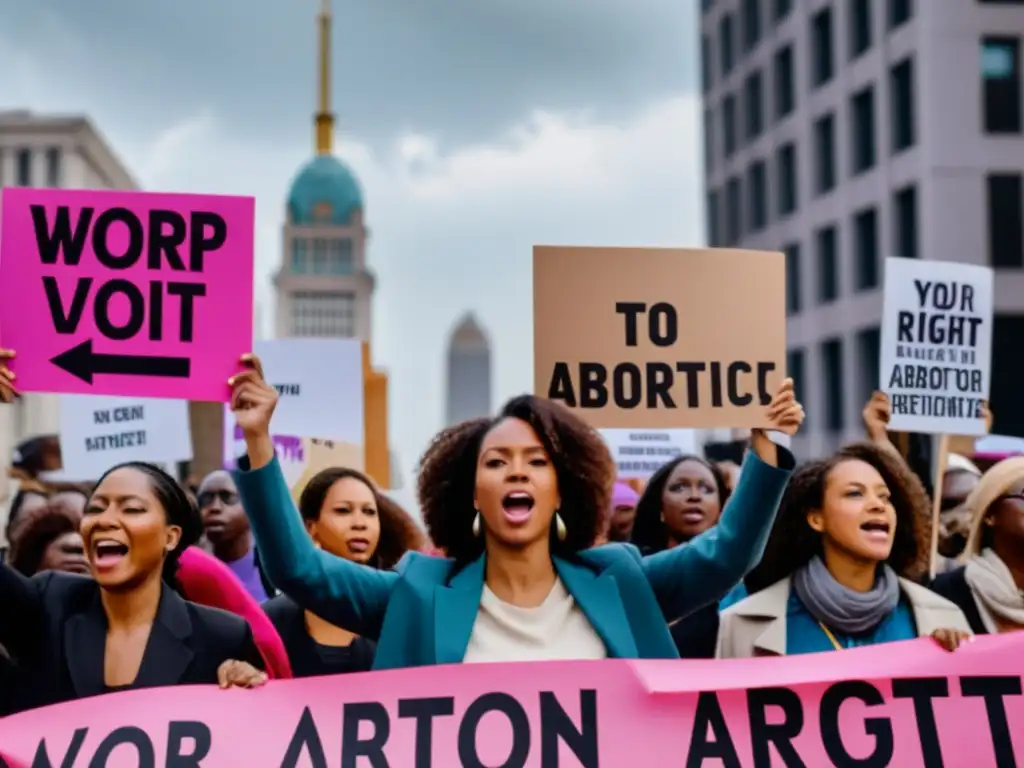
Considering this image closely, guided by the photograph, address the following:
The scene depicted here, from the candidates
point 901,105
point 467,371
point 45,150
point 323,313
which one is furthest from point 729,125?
point 323,313

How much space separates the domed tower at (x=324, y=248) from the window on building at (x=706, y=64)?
416 ft

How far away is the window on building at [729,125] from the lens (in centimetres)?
4109

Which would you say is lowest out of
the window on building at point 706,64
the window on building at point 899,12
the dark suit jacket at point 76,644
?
the dark suit jacket at point 76,644

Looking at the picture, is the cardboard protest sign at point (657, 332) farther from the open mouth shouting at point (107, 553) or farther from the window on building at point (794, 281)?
the window on building at point (794, 281)

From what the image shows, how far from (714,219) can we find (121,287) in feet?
127

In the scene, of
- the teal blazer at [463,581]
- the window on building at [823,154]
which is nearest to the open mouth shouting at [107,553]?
the teal blazer at [463,581]

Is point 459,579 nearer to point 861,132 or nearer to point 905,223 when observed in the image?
point 905,223

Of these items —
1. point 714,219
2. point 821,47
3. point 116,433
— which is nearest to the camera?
point 116,433

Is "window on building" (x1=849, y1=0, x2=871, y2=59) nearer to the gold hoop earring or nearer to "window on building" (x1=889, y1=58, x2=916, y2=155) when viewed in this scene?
"window on building" (x1=889, y1=58, x2=916, y2=155)

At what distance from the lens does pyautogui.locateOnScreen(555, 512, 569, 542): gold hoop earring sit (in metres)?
3.82

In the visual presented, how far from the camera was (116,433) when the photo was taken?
29.5ft

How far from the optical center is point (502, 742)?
3.85 meters

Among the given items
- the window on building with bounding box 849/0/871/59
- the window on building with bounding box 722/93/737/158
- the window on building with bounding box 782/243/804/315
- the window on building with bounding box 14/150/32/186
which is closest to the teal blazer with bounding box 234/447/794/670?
the window on building with bounding box 849/0/871/59

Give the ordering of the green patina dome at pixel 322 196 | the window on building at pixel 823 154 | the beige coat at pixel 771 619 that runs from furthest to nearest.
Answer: the green patina dome at pixel 322 196 → the window on building at pixel 823 154 → the beige coat at pixel 771 619
